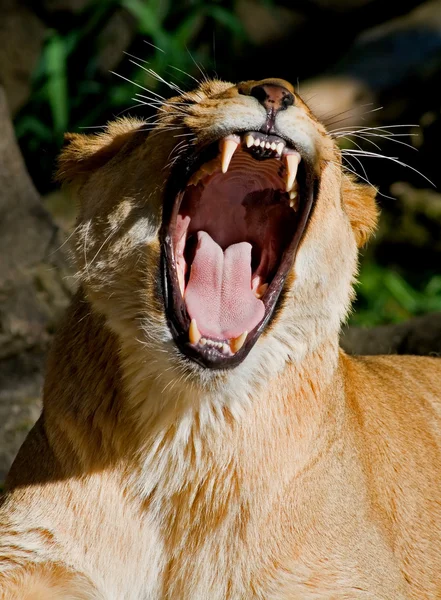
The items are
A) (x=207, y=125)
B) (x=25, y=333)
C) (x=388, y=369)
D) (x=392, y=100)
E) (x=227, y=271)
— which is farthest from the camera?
(x=392, y=100)

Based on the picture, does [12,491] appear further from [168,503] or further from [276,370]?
[276,370]

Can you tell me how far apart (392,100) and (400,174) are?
1.69ft

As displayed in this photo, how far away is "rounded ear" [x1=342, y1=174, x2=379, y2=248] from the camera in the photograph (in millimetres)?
2945

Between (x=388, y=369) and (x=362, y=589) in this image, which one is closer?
(x=362, y=589)

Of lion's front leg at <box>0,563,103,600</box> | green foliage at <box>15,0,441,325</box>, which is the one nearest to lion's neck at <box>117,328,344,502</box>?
lion's front leg at <box>0,563,103,600</box>

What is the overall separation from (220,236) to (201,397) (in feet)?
1.75

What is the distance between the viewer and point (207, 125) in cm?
252

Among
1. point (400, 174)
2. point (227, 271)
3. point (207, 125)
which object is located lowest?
point (227, 271)

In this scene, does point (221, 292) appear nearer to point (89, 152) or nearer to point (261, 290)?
point (261, 290)

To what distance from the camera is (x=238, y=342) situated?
2.47m

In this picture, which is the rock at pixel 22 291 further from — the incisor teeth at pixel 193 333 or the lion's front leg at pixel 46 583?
the incisor teeth at pixel 193 333

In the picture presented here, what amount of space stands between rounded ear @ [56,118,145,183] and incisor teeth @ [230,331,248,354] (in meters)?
0.76

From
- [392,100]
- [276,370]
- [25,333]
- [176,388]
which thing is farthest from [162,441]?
[392,100]

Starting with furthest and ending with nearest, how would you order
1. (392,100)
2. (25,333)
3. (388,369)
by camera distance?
(392,100) < (25,333) < (388,369)
